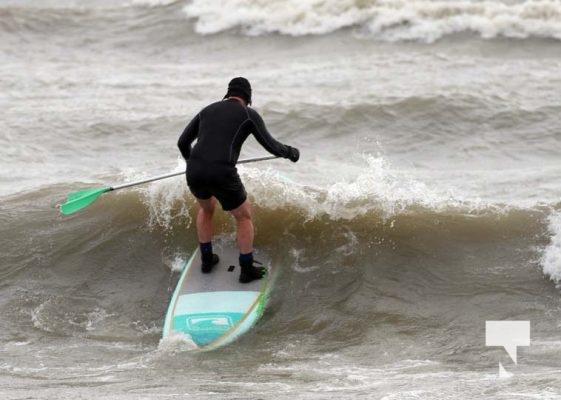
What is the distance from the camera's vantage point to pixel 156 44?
16.6 metres

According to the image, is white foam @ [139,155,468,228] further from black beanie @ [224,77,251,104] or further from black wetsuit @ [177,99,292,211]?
black beanie @ [224,77,251,104]

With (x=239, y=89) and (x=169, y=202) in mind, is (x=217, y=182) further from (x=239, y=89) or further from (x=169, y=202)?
(x=169, y=202)

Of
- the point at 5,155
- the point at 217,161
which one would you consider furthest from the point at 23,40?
the point at 217,161

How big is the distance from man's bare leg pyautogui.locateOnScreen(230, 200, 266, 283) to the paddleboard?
103 mm

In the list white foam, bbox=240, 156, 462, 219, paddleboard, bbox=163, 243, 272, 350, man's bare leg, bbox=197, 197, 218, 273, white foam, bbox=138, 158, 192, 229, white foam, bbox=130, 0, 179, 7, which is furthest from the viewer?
white foam, bbox=130, 0, 179, 7

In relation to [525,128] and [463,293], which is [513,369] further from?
[525,128]

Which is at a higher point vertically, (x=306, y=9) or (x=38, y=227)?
(x=306, y=9)

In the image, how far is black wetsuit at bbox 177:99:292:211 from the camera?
6.77 m

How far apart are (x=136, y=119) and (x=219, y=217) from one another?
477 cm

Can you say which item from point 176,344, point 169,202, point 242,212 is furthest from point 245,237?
point 169,202

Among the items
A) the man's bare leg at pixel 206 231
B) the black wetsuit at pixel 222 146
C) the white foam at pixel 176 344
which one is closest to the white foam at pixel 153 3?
the man's bare leg at pixel 206 231

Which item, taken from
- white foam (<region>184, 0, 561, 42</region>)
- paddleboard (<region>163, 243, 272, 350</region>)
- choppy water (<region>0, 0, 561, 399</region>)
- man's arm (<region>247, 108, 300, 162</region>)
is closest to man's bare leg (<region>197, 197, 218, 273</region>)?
paddleboard (<region>163, 243, 272, 350</region>)

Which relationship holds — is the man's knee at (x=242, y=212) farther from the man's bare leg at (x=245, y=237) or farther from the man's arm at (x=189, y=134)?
the man's arm at (x=189, y=134)

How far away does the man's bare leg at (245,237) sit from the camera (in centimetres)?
703
